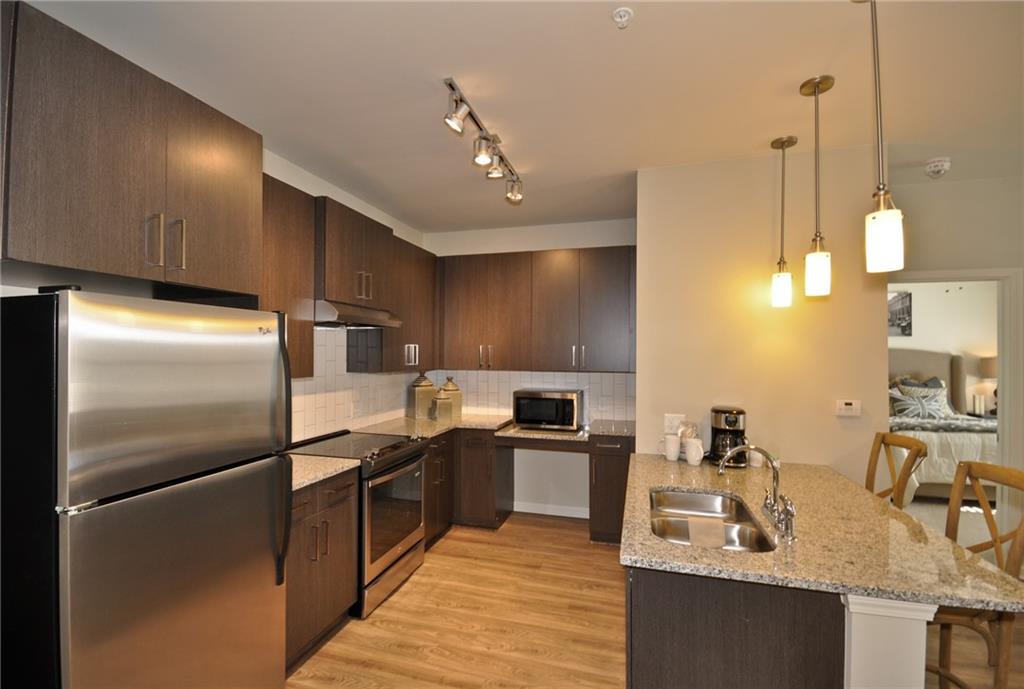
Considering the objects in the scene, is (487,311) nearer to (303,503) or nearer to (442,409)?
(442,409)

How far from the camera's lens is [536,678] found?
2.12 meters

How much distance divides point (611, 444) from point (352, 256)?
237cm

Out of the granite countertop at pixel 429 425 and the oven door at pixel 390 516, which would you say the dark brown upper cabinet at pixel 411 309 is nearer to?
the granite countertop at pixel 429 425

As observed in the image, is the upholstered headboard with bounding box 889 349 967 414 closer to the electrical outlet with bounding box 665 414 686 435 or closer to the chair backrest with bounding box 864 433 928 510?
the chair backrest with bounding box 864 433 928 510

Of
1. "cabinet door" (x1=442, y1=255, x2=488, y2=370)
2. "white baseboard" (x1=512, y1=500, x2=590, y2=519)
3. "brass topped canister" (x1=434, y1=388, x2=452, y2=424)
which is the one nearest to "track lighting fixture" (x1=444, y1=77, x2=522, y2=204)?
"cabinet door" (x1=442, y1=255, x2=488, y2=370)

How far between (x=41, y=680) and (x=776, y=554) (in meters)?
2.14

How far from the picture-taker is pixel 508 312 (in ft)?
13.5

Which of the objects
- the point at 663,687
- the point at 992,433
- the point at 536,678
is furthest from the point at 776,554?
the point at 992,433

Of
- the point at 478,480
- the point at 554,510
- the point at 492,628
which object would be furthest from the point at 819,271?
the point at 554,510

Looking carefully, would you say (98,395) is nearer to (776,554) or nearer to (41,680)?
(41,680)

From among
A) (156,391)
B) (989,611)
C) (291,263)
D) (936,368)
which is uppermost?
(291,263)

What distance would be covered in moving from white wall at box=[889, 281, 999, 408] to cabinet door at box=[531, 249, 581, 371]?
4199 millimetres

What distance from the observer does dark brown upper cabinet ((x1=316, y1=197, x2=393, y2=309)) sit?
8.73ft

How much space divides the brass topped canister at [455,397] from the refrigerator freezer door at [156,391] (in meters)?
2.33
